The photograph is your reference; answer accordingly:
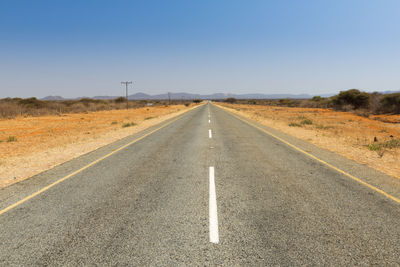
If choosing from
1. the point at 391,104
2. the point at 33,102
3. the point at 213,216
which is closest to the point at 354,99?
the point at 391,104

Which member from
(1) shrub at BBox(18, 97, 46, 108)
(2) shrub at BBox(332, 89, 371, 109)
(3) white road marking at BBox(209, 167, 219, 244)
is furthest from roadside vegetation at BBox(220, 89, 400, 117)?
(1) shrub at BBox(18, 97, 46, 108)

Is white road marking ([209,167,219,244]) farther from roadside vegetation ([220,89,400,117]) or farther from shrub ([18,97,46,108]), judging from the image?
shrub ([18,97,46,108])

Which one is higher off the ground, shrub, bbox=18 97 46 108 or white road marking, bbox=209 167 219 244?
shrub, bbox=18 97 46 108

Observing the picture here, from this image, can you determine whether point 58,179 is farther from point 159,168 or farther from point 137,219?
point 137,219

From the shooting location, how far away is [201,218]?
3.50 m

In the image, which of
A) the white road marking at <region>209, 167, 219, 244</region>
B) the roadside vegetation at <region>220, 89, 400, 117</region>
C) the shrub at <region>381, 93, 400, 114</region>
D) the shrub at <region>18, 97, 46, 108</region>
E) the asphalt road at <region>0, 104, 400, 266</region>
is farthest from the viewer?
the shrub at <region>18, 97, 46, 108</region>

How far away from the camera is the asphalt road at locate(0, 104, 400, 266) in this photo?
265 centimetres

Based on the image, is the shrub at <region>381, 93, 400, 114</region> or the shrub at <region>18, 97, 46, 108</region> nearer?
the shrub at <region>381, 93, 400, 114</region>

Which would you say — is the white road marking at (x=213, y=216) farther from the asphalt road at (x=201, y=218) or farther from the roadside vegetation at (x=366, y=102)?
the roadside vegetation at (x=366, y=102)

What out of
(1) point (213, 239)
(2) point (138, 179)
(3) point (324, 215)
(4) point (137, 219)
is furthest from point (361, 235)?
(2) point (138, 179)

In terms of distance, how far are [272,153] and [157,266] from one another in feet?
22.2

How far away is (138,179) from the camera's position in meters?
5.44

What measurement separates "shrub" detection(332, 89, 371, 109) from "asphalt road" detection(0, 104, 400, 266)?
1674 inches

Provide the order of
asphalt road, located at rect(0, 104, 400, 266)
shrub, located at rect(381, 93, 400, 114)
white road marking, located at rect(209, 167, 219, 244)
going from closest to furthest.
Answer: asphalt road, located at rect(0, 104, 400, 266), white road marking, located at rect(209, 167, 219, 244), shrub, located at rect(381, 93, 400, 114)
